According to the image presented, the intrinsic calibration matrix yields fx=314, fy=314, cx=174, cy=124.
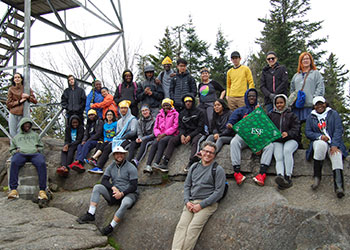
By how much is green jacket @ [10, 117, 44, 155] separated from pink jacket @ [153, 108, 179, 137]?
2943 mm

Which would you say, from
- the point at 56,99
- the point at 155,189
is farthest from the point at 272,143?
the point at 56,99

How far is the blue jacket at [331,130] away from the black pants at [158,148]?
307 centimetres

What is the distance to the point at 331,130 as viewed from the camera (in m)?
5.62

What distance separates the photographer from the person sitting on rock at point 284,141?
5.72 meters

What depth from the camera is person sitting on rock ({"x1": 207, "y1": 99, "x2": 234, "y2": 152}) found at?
681 centimetres

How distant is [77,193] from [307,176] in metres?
5.39

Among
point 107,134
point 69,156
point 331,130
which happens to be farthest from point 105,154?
point 331,130

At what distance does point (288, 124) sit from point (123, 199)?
3565 millimetres

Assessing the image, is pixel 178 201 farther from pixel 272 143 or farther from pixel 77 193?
pixel 77 193

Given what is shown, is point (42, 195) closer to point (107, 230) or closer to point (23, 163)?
point (23, 163)

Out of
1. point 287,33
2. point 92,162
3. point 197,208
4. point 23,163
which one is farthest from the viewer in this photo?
point 287,33

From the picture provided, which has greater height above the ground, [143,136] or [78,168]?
[143,136]

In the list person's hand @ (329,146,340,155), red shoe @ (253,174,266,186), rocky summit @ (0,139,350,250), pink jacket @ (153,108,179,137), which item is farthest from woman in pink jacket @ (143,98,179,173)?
person's hand @ (329,146,340,155)

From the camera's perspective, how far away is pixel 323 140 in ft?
18.2
